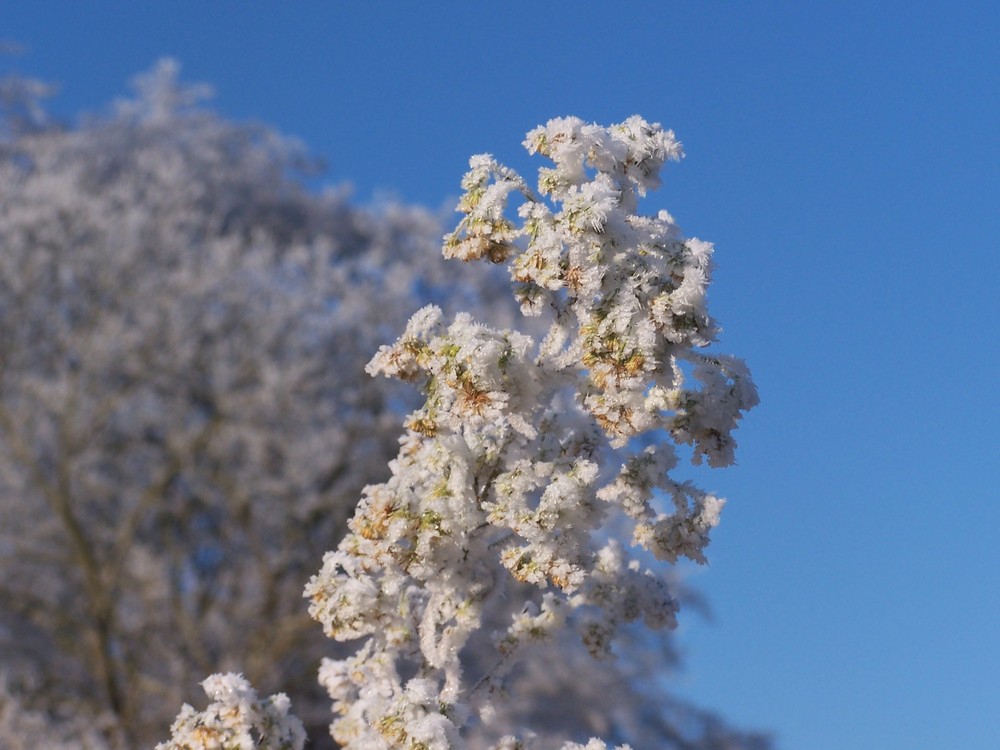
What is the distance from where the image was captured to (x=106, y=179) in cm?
2166

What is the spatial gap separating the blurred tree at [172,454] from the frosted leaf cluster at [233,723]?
46.3 feet

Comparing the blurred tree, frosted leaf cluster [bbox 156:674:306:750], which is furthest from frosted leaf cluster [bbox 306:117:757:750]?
the blurred tree

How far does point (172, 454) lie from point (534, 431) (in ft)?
54.0

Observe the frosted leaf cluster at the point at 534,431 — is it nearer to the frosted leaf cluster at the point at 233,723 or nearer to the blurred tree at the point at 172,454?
the frosted leaf cluster at the point at 233,723

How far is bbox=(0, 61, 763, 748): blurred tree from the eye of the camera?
1783cm

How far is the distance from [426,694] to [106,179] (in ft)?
67.3

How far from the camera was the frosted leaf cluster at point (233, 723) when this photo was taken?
11.0 ft

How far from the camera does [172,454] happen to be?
61.1ft

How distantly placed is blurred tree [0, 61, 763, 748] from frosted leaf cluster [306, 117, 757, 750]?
1433cm

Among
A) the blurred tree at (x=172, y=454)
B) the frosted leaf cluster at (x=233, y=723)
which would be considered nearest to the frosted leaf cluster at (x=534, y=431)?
the frosted leaf cluster at (x=233, y=723)

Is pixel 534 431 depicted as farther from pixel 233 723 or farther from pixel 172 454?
pixel 172 454

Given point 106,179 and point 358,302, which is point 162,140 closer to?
point 106,179

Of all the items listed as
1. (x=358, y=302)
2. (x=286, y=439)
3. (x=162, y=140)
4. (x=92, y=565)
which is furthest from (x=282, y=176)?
(x=92, y=565)

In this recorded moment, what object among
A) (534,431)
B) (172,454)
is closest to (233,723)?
(534,431)
